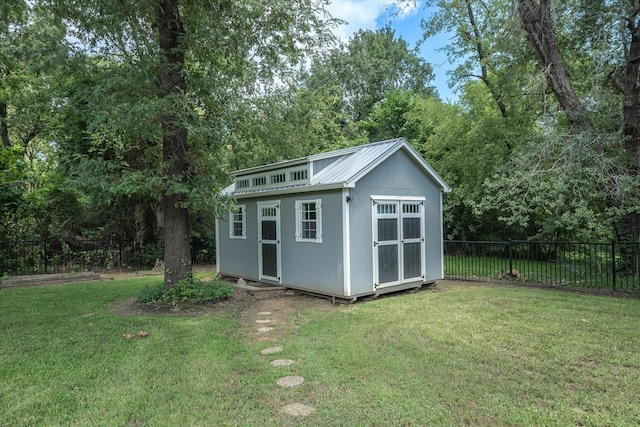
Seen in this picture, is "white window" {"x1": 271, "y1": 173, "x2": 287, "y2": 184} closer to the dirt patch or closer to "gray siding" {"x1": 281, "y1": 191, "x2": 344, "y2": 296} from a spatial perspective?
"gray siding" {"x1": 281, "y1": 191, "x2": 344, "y2": 296}

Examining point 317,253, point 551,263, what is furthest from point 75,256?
point 551,263

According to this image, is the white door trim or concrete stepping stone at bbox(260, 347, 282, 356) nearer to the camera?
concrete stepping stone at bbox(260, 347, 282, 356)

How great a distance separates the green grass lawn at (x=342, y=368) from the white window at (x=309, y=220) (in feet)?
5.66

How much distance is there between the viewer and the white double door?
24.9 feet

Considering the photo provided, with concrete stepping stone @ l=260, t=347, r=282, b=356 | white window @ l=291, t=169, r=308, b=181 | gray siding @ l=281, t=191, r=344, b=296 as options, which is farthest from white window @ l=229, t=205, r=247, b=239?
concrete stepping stone @ l=260, t=347, r=282, b=356

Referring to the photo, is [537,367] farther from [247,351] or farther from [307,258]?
[307,258]

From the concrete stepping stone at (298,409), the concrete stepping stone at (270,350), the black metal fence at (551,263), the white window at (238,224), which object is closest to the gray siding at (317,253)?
the white window at (238,224)

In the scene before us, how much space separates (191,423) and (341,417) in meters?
1.15

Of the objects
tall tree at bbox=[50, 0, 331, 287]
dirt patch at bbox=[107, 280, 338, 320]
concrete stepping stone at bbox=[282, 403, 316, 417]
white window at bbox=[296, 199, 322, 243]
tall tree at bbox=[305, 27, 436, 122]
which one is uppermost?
tall tree at bbox=[305, 27, 436, 122]

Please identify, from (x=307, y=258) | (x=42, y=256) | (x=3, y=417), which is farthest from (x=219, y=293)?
(x=42, y=256)

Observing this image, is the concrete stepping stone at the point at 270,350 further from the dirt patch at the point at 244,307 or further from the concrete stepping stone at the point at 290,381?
the dirt patch at the point at 244,307

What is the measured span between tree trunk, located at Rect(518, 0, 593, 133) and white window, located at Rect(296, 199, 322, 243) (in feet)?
21.7

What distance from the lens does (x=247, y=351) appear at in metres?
4.55

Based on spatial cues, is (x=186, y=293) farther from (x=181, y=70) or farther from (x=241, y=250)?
(x=181, y=70)
